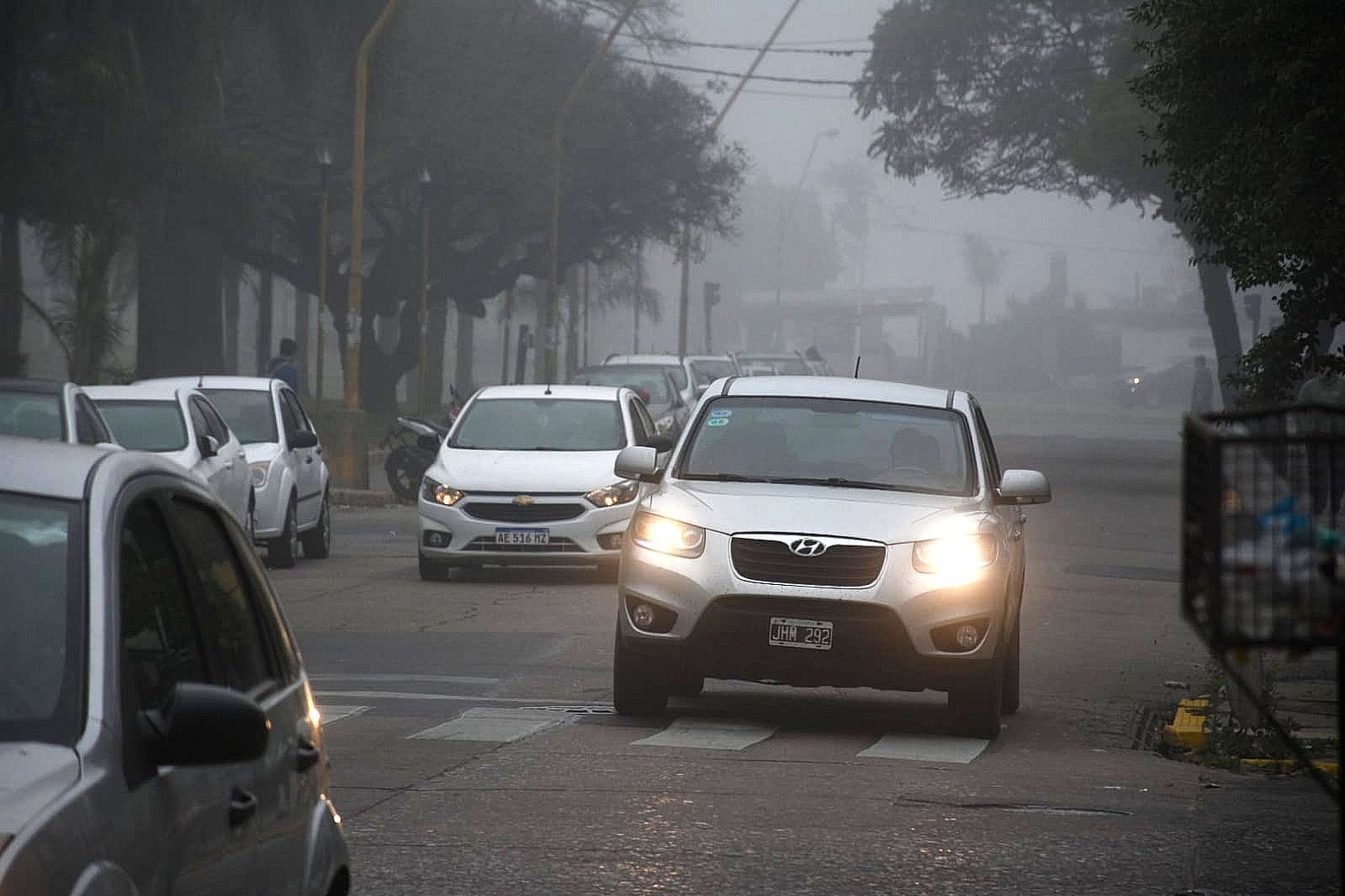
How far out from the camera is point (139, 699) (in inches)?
166

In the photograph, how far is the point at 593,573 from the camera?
21156 millimetres

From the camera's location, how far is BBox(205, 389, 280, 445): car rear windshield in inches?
869

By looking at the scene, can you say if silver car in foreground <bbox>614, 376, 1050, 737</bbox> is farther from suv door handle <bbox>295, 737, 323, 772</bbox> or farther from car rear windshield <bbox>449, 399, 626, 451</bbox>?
car rear windshield <bbox>449, 399, 626, 451</bbox>

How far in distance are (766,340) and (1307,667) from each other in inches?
6477

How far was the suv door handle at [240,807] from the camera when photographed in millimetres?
4411

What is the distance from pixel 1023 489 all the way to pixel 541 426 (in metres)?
9.58

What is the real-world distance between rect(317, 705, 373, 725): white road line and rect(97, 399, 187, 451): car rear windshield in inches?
276

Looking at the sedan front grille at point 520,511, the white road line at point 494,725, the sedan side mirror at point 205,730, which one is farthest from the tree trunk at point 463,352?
the sedan side mirror at point 205,730

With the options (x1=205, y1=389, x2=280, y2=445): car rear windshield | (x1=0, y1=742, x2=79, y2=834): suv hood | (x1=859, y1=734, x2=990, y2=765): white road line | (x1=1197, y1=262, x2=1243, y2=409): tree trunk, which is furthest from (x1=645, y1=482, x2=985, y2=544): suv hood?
(x1=1197, y1=262, x2=1243, y2=409): tree trunk

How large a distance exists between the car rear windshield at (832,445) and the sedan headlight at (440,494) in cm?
713

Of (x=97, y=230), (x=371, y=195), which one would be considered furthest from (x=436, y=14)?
(x=97, y=230)

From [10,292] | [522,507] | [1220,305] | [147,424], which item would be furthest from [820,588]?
[1220,305]

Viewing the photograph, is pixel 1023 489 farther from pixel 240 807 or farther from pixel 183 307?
pixel 183 307

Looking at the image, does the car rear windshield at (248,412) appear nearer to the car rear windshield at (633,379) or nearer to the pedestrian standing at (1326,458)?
the car rear windshield at (633,379)
